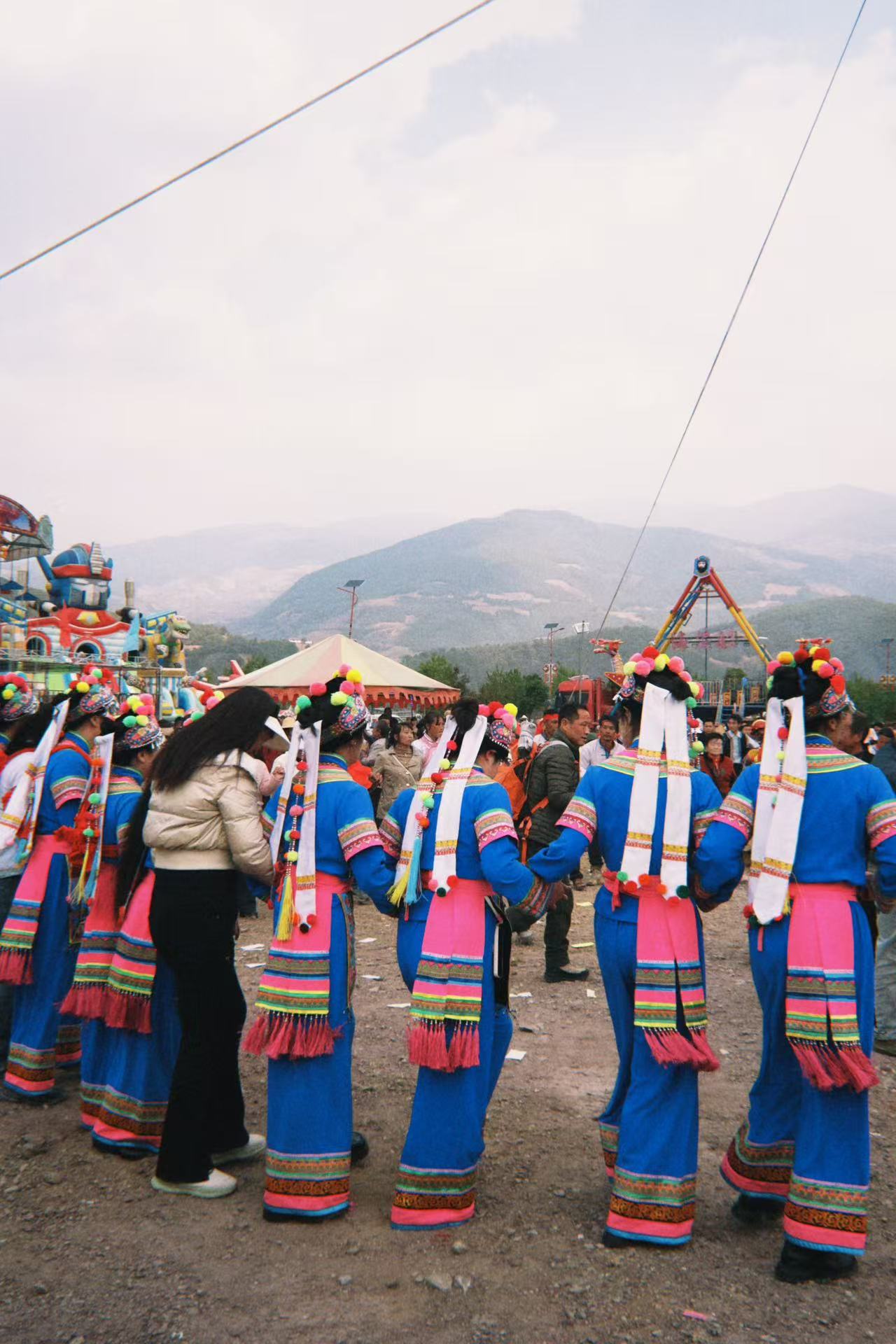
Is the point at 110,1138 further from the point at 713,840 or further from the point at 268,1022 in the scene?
the point at 713,840

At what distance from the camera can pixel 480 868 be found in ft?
12.7

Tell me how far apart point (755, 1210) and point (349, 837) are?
2.00 meters

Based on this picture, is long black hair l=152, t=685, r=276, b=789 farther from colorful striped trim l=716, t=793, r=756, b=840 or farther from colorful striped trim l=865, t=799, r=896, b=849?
colorful striped trim l=865, t=799, r=896, b=849

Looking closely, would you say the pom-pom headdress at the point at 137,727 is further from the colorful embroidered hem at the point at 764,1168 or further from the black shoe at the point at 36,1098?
the colorful embroidered hem at the point at 764,1168

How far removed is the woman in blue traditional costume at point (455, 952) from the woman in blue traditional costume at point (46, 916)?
1.92m

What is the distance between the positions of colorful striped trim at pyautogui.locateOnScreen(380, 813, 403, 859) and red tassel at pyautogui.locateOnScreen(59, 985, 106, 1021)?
1580mm

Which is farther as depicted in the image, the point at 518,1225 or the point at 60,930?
the point at 60,930

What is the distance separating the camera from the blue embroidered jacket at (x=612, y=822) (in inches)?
148

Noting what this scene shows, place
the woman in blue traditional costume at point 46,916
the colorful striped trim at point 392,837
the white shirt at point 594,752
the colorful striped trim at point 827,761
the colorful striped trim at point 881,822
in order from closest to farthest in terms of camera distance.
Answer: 1. the colorful striped trim at point 881,822
2. the colorful striped trim at point 827,761
3. the colorful striped trim at point 392,837
4. the woman in blue traditional costume at point 46,916
5. the white shirt at point 594,752

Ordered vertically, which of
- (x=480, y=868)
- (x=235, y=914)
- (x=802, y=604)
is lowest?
(x=235, y=914)

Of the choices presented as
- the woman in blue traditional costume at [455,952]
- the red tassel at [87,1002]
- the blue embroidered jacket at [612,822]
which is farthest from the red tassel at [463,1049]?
the red tassel at [87,1002]

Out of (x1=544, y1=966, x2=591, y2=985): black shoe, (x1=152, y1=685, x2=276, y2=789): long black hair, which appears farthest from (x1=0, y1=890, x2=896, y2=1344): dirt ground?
(x1=544, y1=966, x2=591, y2=985): black shoe

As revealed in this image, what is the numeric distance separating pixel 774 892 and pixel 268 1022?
190 cm

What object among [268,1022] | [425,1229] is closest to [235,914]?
[268,1022]
